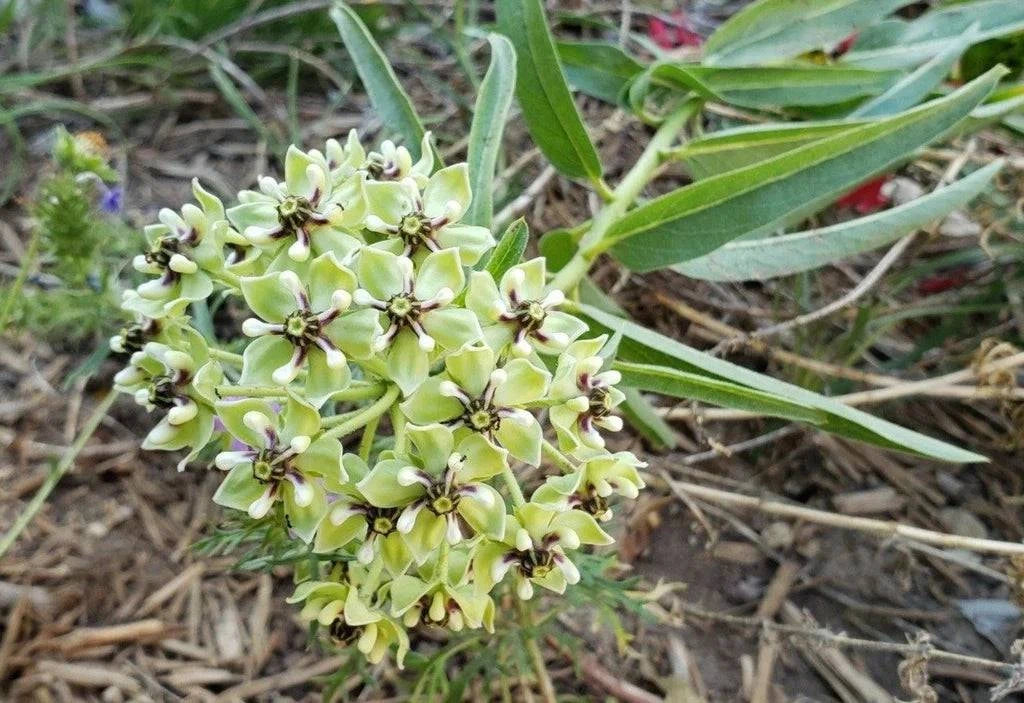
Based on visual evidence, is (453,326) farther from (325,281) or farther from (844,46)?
(844,46)

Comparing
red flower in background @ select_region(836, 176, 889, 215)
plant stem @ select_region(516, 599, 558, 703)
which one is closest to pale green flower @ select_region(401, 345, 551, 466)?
plant stem @ select_region(516, 599, 558, 703)

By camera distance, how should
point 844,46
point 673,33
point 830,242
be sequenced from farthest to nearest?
1. point 673,33
2. point 844,46
3. point 830,242

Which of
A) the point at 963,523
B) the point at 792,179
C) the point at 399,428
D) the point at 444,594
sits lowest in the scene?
the point at 963,523

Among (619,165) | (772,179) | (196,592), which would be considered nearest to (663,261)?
(772,179)

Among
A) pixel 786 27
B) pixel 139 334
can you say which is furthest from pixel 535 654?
pixel 786 27

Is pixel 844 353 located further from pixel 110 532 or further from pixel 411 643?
pixel 110 532

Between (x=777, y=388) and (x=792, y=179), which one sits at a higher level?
(x=792, y=179)

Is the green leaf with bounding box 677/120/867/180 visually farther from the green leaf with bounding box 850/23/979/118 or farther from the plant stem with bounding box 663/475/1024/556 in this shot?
the plant stem with bounding box 663/475/1024/556
